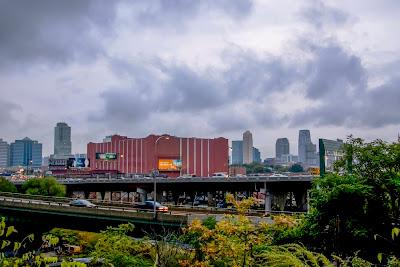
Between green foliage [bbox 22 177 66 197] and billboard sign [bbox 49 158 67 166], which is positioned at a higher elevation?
billboard sign [bbox 49 158 67 166]

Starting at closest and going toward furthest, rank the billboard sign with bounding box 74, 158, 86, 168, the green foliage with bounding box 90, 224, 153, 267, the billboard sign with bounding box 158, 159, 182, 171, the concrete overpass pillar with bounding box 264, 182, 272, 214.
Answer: the green foliage with bounding box 90, 224, 153, 267 → the concrete overpass pillar with bounding box 264, 182, 272, 214 → the billboard sign with bounding box 158, 159, 182, 171 → the billboard sign with bounding box 74, 158, 86, 168

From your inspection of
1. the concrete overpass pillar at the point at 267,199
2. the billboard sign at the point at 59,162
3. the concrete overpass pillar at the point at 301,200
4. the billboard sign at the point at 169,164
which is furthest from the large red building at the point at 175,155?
the concrete overpass pillar at the point at 267,199

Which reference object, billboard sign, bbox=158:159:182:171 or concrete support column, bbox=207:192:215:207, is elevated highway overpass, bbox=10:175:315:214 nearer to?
concrete support column, bbox=207:192:215:207

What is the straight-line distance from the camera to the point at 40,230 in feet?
219

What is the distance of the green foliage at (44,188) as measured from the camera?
298 ft

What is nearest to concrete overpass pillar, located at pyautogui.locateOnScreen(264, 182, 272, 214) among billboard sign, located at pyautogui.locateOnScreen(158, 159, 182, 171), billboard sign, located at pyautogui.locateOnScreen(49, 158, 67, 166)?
billboard sign, located at pyautogui.locateOnScreen(158, 159, 182, 171)

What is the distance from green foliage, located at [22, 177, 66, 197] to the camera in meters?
90.8

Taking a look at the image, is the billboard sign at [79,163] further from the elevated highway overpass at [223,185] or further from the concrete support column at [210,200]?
the concrete support column at [210,200]

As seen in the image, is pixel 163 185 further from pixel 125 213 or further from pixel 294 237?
pixel 294 237

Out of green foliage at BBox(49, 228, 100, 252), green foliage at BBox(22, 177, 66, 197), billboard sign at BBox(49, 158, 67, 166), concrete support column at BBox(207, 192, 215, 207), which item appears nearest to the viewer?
green foliage at BBox(49, 228, 100, 252)

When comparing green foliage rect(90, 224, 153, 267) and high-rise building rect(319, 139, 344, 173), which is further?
high-rise building rect(319, 139, 344, 173)

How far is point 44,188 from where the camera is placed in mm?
91625

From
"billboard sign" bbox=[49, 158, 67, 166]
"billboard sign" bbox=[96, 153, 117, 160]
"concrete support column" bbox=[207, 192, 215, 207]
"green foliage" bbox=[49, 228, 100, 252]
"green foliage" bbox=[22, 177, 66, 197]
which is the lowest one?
"green foliage" bbox=[49, 228, 100, 252]

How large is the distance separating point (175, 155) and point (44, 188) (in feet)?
145
